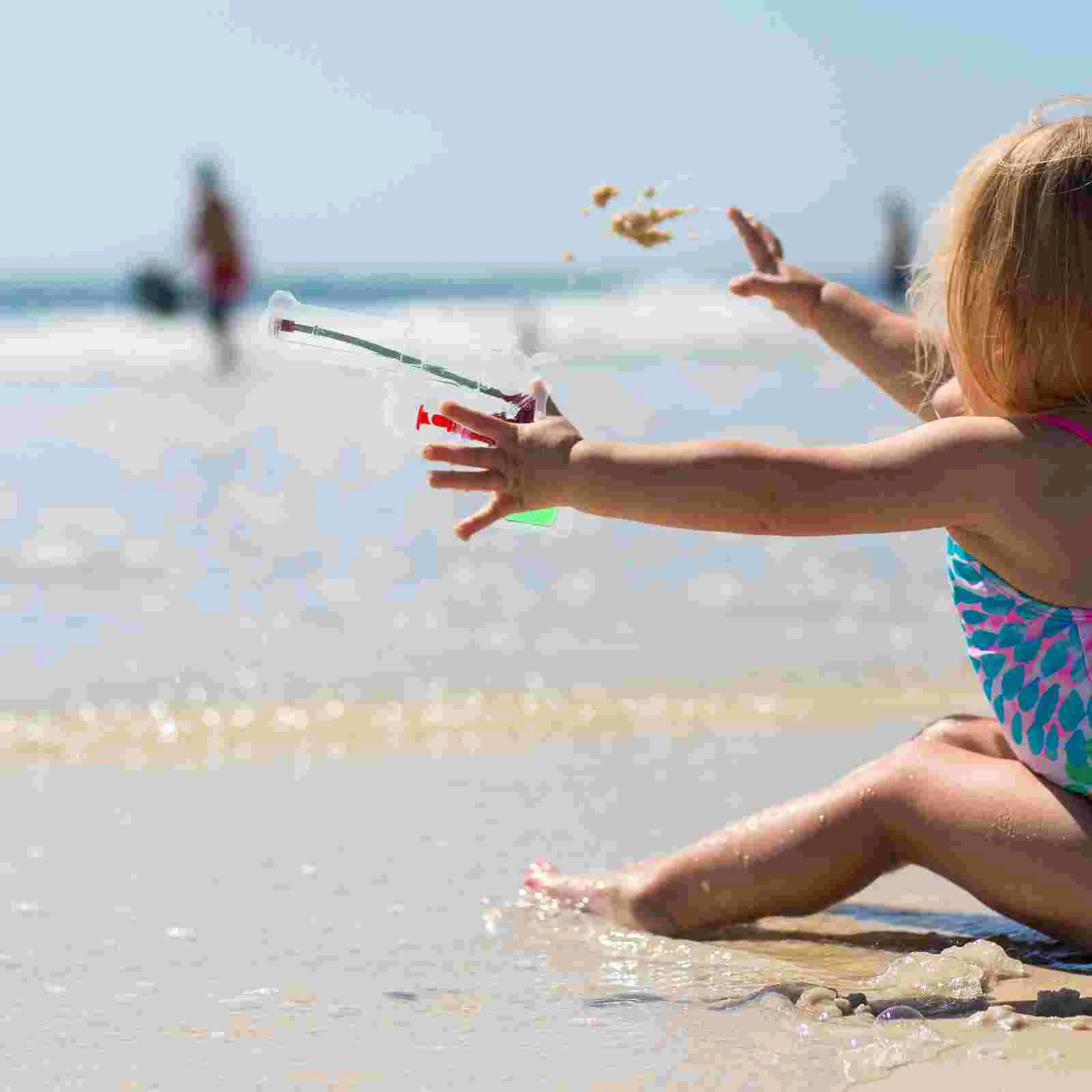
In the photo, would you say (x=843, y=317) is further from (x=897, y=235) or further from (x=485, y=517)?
(x=897, y=235)

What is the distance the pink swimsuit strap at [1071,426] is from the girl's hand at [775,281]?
0.73 m

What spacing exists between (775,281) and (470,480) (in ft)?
2.98

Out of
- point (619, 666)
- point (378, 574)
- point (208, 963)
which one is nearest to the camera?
point (208, 963)

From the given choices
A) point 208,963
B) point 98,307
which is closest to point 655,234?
point 208,963

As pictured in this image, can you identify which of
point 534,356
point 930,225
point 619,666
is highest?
point 930,225

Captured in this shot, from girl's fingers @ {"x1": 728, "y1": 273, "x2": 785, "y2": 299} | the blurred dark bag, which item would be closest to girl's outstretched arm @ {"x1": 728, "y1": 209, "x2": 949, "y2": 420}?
girl's fingers @ {"x1": 728, "y1": 273, "x2": 785, "y2": 299}

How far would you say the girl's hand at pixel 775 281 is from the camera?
243cm

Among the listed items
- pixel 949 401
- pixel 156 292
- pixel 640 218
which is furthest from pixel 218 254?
pixel 949 401

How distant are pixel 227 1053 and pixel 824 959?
73 centimetres

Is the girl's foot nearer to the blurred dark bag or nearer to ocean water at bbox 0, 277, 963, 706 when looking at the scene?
ocean water at bbox 0, 277, 963, 706

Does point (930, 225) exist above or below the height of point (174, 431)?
above

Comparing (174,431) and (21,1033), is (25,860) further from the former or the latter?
(174,431)

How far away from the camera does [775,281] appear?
2436mm

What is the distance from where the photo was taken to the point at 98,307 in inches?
1128
